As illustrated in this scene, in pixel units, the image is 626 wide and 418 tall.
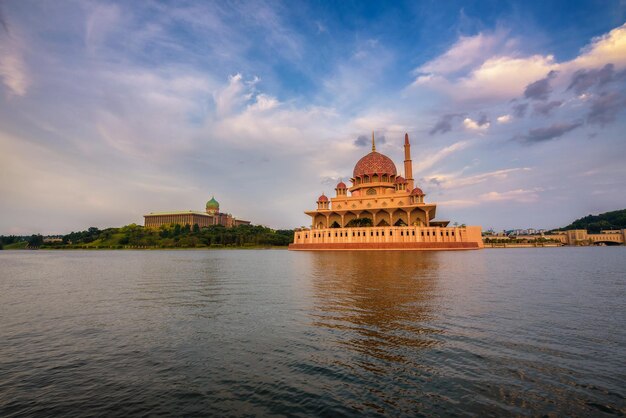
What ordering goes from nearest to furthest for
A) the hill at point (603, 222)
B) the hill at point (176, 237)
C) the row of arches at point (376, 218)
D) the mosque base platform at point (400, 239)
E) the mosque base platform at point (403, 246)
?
the mosque base platform at point (403, 246)
the mosque base platform at point (400, 239)
the row of arches at point (376, 218)
the hill at point (176, 237)
the hill at point (603, 222)

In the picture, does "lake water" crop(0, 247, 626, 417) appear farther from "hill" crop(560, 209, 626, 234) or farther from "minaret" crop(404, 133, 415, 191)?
"hill" crop(560, 209, 626, 234)

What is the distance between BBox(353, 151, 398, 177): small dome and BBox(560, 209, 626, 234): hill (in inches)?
4934

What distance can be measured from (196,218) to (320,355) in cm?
16961

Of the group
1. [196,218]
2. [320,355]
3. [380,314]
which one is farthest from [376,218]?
[196,218]

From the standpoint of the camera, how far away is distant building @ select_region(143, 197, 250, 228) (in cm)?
16638

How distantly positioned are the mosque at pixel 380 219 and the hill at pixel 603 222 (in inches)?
4507

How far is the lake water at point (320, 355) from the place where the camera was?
6.09 m

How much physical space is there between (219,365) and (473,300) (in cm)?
1160

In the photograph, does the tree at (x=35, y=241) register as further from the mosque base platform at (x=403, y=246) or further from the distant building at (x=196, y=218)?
the mosque base platform at (x=403, y=246)

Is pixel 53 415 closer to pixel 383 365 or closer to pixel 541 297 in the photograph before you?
pixel 383 365

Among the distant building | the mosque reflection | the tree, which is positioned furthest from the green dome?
the mosque reflection

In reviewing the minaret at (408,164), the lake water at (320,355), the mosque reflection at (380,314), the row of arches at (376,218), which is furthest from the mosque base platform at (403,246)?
the lake water at (320,355)

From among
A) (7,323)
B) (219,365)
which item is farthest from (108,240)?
(219,365)

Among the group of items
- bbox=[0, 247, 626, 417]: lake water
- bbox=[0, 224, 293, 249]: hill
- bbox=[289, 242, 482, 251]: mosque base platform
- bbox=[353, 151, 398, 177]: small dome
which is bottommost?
bbox=[0, 247, 626, 417]: lake water
